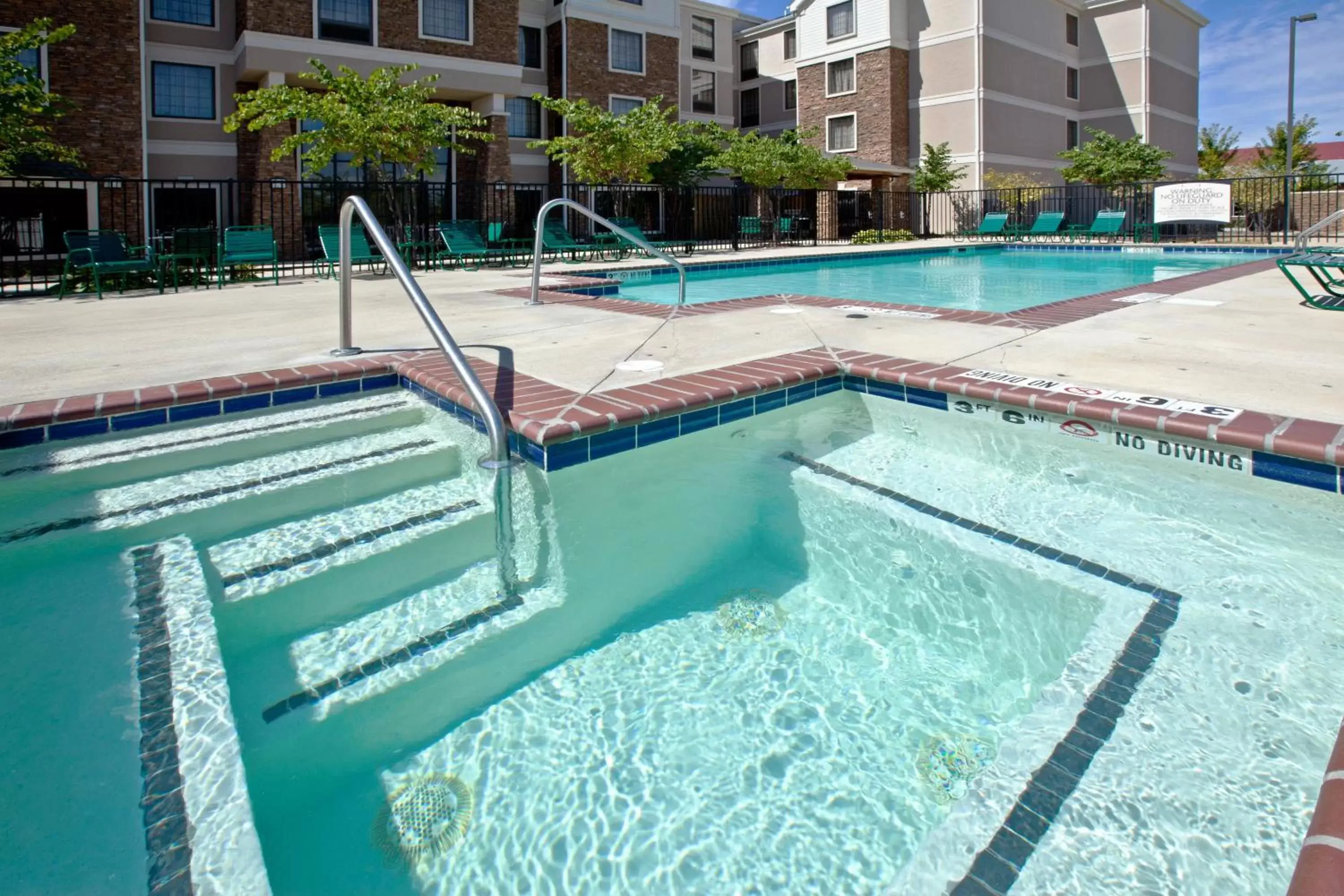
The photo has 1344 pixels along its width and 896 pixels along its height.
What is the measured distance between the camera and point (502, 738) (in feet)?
7.50

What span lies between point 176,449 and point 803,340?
12.2 feet

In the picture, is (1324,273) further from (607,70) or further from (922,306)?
(607,70)

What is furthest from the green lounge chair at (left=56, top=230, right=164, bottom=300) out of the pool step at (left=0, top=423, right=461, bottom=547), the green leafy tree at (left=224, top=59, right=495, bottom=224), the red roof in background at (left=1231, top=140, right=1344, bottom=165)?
the red roof in background at (left=1231, top=140, right=1344, bottom=165)

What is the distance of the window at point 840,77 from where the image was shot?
30438mm

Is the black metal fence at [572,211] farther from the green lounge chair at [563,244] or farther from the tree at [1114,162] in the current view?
the green lounge chair at [563,244]

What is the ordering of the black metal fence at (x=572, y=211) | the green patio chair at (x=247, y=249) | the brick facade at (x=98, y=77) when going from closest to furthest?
the green patio chair at (x=247, y=249) < the black metal fence at (x=572, y=211) < the brick facade at (x=98, y=77)

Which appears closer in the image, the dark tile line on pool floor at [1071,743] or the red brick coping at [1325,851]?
the red brick coping at [1325,851]

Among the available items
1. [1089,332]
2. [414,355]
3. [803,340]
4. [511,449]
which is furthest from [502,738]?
[1089,332]

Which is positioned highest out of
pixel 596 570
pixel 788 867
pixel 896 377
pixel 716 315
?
pixel 716 315

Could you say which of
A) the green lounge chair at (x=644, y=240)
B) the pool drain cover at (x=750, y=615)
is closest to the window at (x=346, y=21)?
the green lounge chair at (x=644, y=240)

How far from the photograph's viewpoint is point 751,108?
115 feet

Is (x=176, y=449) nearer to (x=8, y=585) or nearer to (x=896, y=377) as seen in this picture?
(x=8, y=585)

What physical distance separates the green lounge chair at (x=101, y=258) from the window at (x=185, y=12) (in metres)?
12.2

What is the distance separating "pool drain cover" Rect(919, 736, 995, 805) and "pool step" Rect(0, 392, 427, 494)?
3.37m
